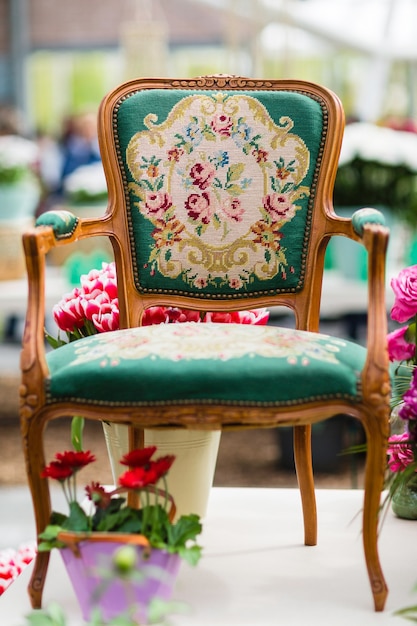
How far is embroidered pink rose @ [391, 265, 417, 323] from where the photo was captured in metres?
1.75

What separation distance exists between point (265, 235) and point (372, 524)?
0.58 meters

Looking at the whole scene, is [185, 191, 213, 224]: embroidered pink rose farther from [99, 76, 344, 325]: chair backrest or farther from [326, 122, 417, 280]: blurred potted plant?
[326, 122, 417, 280]: blurred potted plant

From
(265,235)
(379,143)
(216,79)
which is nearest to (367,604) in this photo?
(265,235)

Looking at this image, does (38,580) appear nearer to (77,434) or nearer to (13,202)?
(77,434)

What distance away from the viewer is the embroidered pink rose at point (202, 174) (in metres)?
1.85

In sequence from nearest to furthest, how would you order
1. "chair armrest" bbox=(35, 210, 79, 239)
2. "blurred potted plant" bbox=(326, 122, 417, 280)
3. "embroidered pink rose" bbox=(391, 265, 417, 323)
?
"chair armrest" bbox=(35, 210, 79, 239), "embroidered pink rose" bbox=(391, 265, 417, 323), "blurred potted plant" bbox=(326, 122, 417, 280)

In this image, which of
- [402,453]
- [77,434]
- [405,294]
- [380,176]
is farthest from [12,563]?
[380,176]

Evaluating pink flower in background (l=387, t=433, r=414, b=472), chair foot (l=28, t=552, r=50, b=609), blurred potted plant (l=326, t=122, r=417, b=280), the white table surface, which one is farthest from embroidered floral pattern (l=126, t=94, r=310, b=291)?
blurred potted plant (l=326, t=122, r=417, b=280)

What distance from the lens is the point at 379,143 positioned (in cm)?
314

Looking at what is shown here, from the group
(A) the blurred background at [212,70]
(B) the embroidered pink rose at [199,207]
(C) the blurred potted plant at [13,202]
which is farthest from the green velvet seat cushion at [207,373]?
(C) the blurred potted plant at [13,202]

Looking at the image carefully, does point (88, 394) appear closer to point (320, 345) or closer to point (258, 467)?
point (320, 345)

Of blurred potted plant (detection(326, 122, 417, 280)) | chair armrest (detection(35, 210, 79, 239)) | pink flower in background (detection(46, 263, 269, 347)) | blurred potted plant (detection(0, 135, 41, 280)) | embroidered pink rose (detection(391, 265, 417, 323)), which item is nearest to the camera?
chair armrest (detection(35, 210, 79, 239))

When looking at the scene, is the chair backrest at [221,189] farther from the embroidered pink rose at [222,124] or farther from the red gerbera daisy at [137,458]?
the red gerbera daisy at [137,458]

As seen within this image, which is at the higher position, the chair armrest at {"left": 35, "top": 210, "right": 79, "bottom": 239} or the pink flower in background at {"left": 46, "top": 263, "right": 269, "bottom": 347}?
the chair armrest at {"left": 35, "top": 210, "right": 79, "bottom": 239}
